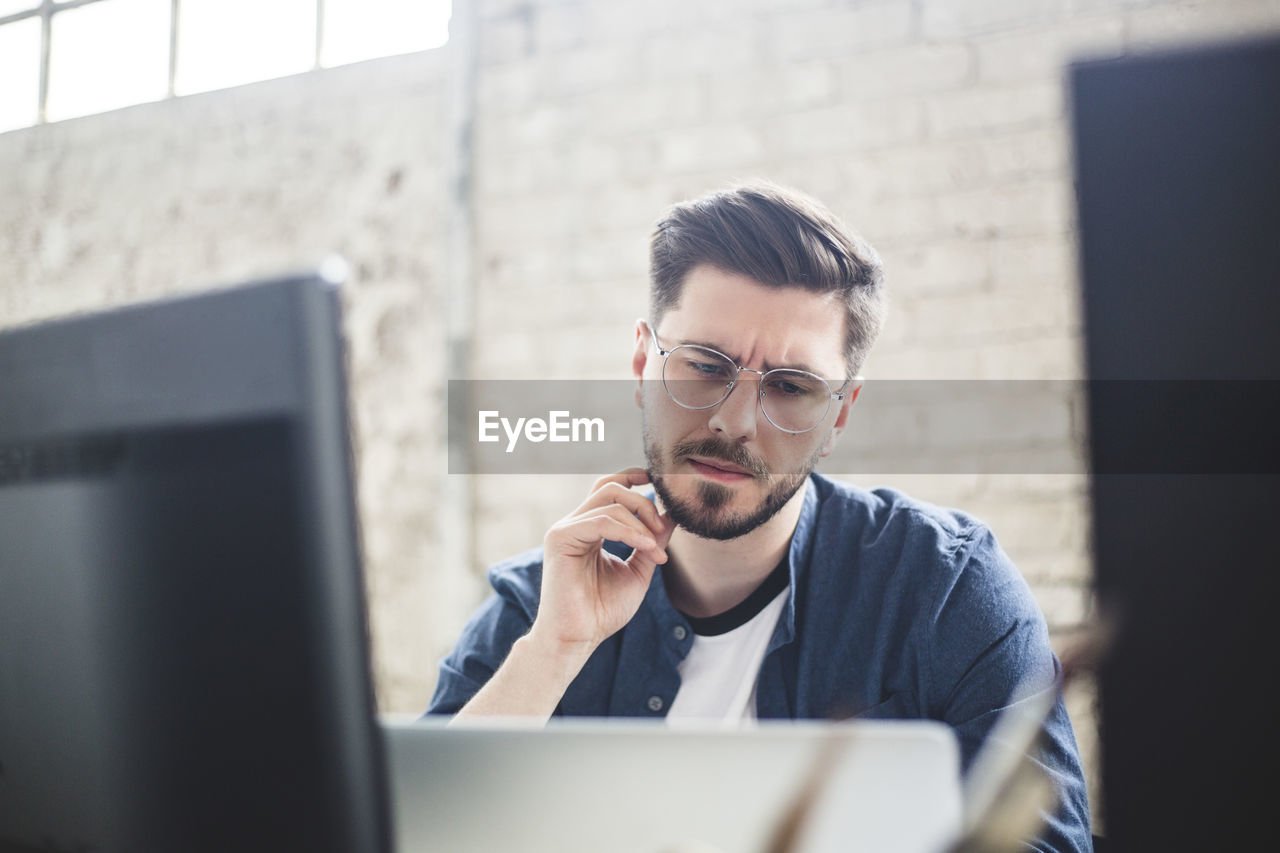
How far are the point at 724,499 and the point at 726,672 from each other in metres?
0.24

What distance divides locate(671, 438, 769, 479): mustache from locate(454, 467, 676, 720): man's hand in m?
0.12

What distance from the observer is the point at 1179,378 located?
0.29 metres

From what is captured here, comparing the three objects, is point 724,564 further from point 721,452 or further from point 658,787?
point 658,787

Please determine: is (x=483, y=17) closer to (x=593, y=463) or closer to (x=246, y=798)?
(x=593, y=463)

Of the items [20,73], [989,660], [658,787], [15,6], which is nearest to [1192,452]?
[658,787]

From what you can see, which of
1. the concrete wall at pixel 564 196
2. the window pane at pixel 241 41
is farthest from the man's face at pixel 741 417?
the window pane at pixel 241 41

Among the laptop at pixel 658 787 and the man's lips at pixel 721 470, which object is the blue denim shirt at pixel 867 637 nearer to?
the man's lips at pixel 721 470

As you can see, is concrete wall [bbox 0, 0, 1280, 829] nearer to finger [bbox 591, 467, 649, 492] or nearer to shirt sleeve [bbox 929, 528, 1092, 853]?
shirt sleeve [bbox 929, 528, 1092, 853]

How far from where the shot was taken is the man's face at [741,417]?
1323 millimetres

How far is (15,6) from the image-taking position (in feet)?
10.1

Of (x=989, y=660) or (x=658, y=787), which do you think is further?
(x=989, y=660)

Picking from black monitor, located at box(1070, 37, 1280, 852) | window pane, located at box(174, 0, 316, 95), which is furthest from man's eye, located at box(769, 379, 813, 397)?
window pane, located at box(174, 0, 316, 95)

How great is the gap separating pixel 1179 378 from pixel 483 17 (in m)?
2.30

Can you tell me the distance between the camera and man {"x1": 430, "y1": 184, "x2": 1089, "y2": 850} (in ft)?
3.86
